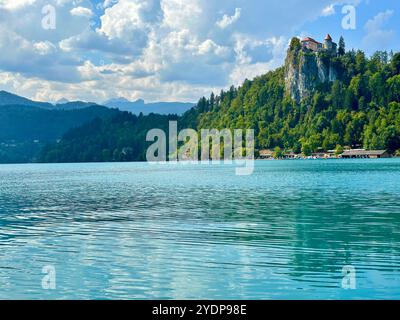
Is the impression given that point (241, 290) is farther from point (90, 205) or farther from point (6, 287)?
point (90, 205)

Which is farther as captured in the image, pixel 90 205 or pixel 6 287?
pixel 90 205

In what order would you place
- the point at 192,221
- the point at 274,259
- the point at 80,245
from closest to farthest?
the point at 274,259, the point at 80,245, the point at 192,221

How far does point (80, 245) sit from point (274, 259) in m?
11.7

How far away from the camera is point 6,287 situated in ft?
73.8

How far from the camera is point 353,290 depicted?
20594 millimetres
